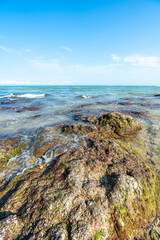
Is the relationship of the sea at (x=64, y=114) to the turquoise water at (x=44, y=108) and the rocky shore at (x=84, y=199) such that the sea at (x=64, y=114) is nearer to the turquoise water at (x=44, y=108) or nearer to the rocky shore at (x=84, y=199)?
the turquoise water at (x=44, y=108)

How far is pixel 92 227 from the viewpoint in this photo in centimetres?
206

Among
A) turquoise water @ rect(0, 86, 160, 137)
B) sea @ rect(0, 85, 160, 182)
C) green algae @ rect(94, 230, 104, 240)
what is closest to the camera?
green algae @ rect(94, 230, 104, 240)

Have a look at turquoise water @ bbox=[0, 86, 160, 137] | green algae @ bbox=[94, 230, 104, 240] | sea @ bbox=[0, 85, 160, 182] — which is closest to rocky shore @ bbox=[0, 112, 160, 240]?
green algae @ bbox=[94, 230, 104, 240]

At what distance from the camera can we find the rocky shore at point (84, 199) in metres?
2.06

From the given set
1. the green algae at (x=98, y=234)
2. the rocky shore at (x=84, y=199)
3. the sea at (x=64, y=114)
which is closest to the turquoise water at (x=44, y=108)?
the sea at (x=64, y=114)

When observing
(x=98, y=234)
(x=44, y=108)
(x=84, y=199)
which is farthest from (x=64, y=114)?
(x=98, y=234)

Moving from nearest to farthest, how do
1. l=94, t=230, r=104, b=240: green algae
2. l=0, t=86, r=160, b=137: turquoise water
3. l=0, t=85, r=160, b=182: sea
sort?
l=94, t=230, r=104, b=240: green algae, l=0, t=85, r=160, b=182: sea, l=0, t=86, r=160, b=137: turquoise water

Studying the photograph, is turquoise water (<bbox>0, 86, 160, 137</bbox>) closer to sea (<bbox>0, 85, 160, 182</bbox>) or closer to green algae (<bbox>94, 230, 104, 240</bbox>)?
sea (<bbox>0, 85, 160, 182</bbox>)

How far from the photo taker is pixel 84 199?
248 cm

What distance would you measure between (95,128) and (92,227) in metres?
4.33

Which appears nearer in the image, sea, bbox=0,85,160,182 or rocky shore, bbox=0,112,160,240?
rocky shore, bbox=0,112,160,240

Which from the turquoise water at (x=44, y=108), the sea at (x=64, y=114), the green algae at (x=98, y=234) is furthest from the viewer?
the turquoise water at (x=44, y=108)

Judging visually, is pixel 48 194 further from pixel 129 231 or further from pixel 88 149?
pixel 88 149

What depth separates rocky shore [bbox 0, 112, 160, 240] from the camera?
2.06 m
